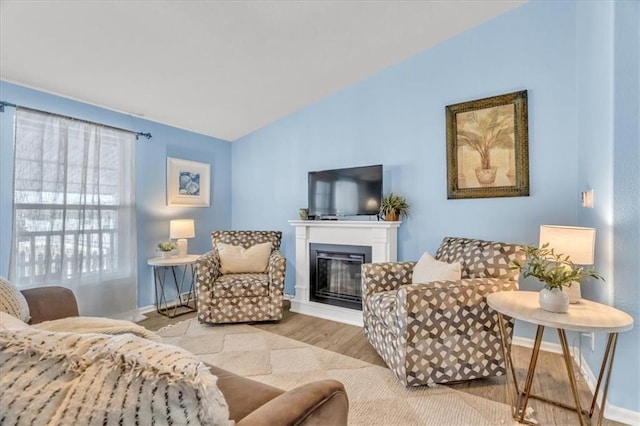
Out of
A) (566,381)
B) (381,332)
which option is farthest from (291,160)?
(566,381)

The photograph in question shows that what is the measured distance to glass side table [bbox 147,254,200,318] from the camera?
3377 mm

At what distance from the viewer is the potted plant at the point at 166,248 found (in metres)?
3.42

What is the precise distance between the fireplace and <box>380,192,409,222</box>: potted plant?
0.42m

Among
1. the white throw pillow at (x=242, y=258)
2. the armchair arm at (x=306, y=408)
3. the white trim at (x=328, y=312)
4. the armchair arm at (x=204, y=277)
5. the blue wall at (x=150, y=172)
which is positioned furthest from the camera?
the white throw pillow at (x=242, y=258)

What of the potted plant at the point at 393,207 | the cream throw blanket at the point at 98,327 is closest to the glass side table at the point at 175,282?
the cream throw blanket at the point at 98,327

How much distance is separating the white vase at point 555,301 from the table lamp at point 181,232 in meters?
3.45

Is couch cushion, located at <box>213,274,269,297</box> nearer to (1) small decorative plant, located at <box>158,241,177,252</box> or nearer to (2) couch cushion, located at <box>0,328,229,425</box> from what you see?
(1) small decorative plant, located at <box>158,241,177,252</box>

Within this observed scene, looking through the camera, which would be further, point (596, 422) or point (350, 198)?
point (350, 198)

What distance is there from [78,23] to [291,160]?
2.45 meters

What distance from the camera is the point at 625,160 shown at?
5.51 ft

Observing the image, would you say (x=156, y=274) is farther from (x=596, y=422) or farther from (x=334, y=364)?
(x=596, y=422)

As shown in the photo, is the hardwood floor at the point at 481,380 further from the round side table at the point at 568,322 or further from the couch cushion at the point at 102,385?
the couch cushion at the point at 102,385

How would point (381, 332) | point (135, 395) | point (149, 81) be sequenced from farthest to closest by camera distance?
1. point (149, 81)
2. point (381, 332)
3. point (135, 395)

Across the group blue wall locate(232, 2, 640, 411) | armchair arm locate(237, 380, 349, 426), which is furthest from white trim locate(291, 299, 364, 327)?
armchair arm locate(237, 380, 349, 426)
